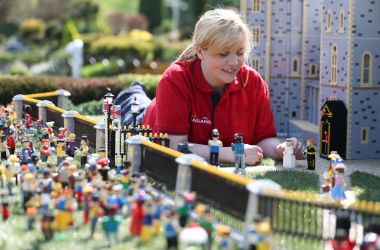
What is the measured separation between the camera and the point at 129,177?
894 cm

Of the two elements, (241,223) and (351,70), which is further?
(351,70)

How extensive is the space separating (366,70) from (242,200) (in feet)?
25.3

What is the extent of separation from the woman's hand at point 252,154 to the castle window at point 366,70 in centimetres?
429

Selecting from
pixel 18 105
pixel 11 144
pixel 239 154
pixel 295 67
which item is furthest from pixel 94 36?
pixel 239 154

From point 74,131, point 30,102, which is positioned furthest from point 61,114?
point 30,102

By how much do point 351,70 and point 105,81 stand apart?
37.6 feet

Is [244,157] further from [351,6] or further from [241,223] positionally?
[351,6]

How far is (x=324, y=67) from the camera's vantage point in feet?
51.1

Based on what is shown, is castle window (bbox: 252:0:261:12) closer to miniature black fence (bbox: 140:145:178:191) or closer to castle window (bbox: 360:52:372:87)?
castle window (bbox: 360:52:372:87)

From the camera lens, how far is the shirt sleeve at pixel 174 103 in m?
10.8

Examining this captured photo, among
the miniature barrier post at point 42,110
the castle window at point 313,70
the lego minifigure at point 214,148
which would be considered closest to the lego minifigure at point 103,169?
the lego minifigure at point 214,148

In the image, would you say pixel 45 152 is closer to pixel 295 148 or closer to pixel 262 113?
pixel 262 113

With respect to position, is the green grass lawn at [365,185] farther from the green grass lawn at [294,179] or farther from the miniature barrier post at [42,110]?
the miniature barrier post at [42,110]

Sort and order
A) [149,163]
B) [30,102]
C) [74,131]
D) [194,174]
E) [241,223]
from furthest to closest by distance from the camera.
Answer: [30,102], [74,131], [149,163], [194,174], [241,223]
